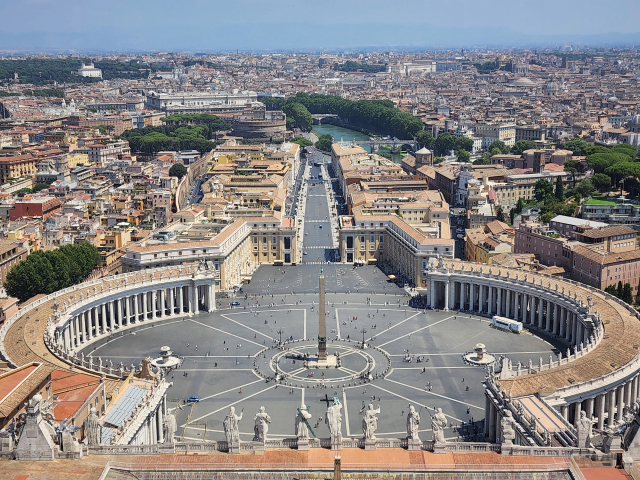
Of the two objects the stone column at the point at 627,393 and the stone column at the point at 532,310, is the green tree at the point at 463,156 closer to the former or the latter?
the stone column at the point at 532,310

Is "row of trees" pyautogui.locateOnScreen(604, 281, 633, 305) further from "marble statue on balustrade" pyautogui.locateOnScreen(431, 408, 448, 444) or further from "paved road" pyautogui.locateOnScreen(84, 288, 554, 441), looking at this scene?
"marble statue on balustrade" pyautogui.locateOnScreen(431, 408, 448, 444)

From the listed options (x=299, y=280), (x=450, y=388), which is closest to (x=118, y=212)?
(x=299, y=280)

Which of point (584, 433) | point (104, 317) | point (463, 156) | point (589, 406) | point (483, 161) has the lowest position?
point (104, 317)

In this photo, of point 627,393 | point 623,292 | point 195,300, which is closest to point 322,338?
point 195,300

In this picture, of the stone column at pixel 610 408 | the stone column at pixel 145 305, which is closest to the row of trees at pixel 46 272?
the stone column at pixel 145 305

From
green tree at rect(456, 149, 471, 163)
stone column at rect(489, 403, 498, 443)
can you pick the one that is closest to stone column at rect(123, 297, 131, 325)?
stone column at rect(489, 403, 498, 443)

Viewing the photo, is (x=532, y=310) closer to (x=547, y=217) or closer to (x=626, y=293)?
(x=626, y=293)
